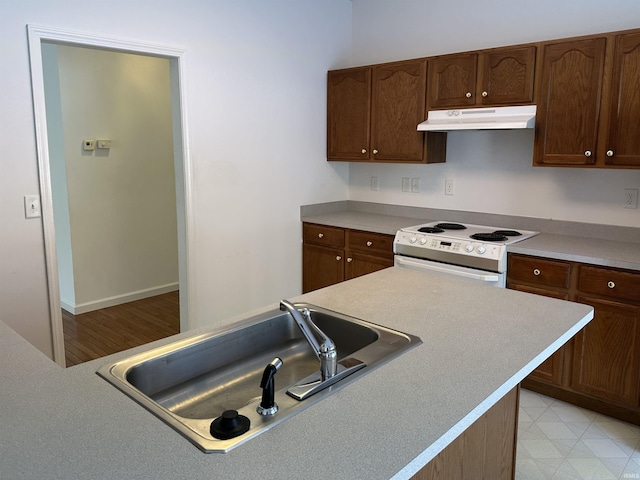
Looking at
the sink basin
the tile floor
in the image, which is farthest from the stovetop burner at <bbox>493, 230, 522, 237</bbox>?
the sink basin

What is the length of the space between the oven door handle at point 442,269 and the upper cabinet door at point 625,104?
0.90m

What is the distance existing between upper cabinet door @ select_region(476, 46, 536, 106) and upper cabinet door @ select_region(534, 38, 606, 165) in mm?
84

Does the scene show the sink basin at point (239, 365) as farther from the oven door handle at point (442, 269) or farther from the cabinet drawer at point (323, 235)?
the cabinet drawer at point (323, 235)

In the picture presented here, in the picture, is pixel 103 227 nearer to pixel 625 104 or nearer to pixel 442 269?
pixel 442 269

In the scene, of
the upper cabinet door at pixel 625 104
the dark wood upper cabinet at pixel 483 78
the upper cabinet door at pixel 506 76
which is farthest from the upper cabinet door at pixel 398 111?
the upper cabinet door at pixel 625 104

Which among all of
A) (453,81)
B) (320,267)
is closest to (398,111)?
(453,81)

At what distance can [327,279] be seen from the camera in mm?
4125

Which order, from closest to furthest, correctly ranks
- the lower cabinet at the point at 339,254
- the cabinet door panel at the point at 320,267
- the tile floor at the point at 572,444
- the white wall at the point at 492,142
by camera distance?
the tile floor at the point at 572,444 < the white wall at the point at 492,142 < the lower cabinet at the point at 339,254 < the cabinet door panel at the point at 320,267

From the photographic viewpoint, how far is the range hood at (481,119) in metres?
3.08

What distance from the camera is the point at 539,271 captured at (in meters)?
2.95

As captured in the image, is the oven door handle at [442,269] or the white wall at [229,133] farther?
the oven door handle at [442,269]

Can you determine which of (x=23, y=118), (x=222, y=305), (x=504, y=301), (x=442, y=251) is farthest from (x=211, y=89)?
(x=504, y=301)

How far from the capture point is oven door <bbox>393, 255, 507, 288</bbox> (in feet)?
10.0

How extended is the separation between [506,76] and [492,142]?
21.8 inches
